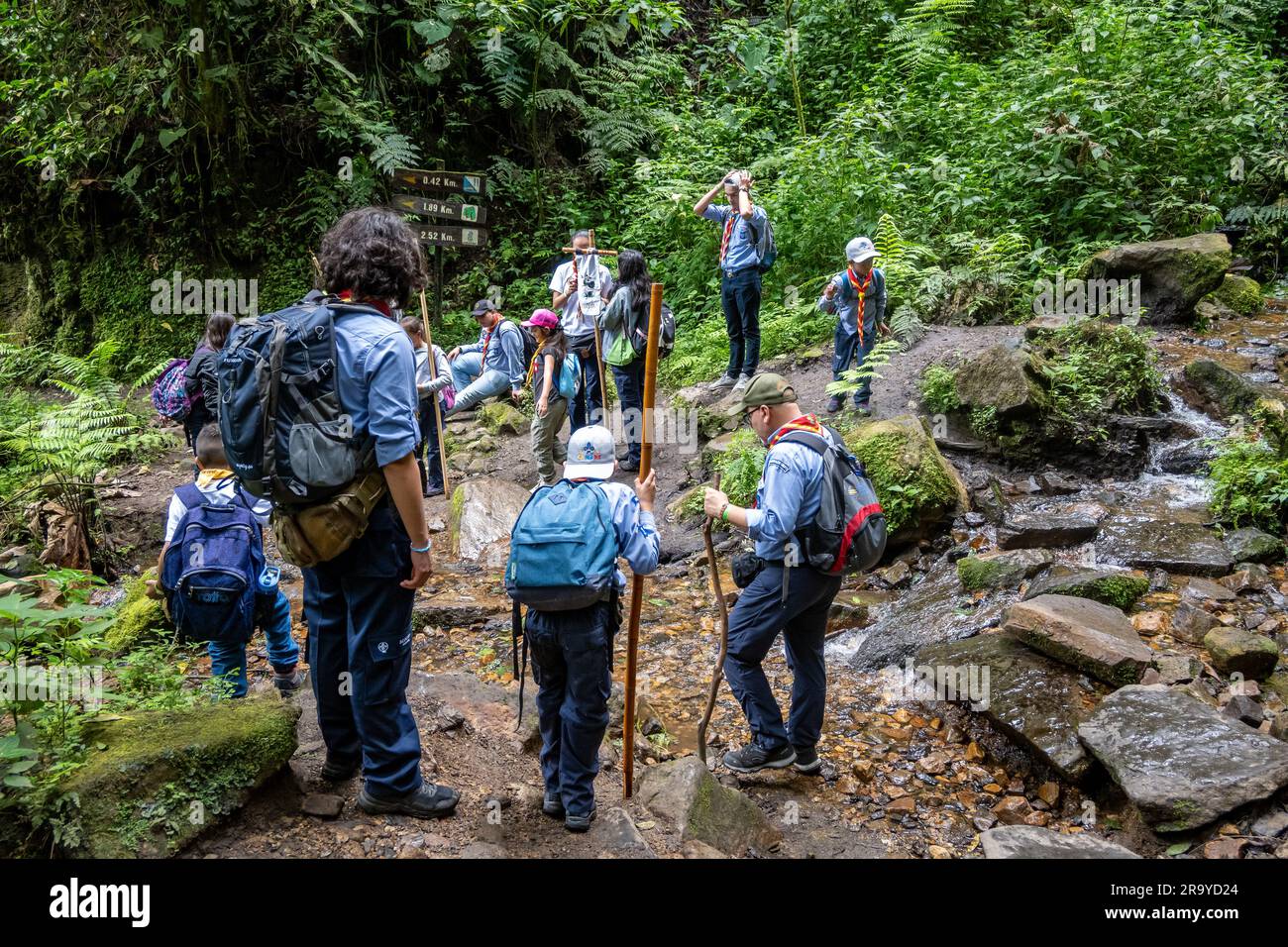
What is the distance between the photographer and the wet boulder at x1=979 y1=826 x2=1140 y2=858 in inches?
145

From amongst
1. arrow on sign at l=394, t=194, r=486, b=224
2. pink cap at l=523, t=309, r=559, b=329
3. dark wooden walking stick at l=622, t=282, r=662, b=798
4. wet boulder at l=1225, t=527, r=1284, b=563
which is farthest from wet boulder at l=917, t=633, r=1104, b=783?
arrow on sign at l=394, t=194, r=486, b=224

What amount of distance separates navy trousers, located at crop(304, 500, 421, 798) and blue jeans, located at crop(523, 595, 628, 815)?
2.11 feet

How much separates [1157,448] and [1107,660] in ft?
14.5

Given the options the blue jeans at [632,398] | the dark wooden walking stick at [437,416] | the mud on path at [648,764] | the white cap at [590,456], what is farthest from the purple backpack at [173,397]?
the blue jeans at [632,398]

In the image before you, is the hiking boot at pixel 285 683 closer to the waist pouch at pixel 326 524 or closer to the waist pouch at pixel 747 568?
the waist pouch at pixel 326 524

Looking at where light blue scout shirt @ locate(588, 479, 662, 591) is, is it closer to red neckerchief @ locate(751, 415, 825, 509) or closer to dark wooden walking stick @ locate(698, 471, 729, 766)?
dark wooden walking stick @ locate(698, 471, 729, 766)

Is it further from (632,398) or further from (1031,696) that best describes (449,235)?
(1031,696)

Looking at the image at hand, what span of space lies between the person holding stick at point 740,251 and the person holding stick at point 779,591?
5457 mm

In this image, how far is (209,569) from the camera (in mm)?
4332

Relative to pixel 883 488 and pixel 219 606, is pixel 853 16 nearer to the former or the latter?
pixel 883 488

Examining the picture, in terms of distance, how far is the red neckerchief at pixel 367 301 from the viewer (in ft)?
10.8

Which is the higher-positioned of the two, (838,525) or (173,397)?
(173,397)

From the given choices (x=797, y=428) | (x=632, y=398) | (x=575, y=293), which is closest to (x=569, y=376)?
(x=632, y=398)

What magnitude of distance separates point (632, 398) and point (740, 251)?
7.09 feet
